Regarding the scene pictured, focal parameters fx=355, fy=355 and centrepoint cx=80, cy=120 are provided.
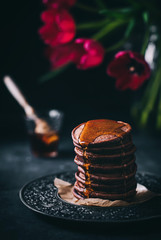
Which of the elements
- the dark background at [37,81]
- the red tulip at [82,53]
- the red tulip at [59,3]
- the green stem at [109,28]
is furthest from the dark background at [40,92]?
the red tulip at [59,3]

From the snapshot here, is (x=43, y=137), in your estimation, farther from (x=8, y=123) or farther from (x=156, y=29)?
(x=156, y=29)

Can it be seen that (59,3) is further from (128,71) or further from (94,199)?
(94,199)

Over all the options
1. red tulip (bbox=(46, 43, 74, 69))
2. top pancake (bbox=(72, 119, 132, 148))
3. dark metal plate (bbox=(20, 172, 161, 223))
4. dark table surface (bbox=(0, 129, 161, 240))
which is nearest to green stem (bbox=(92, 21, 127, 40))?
red tulip (bbox=(46, 43, 74, 69))

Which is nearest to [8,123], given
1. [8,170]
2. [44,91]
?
[44,91]

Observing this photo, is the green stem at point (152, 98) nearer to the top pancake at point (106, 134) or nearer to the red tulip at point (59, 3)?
the red tulip at point (59, 3)

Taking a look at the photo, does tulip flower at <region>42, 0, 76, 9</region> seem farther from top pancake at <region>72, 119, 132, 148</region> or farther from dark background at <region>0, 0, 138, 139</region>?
dark background at <region>0, 0, 138, 139</region>

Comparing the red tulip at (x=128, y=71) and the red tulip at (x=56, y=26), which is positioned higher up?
the red tulip at (x=56, y=26)
